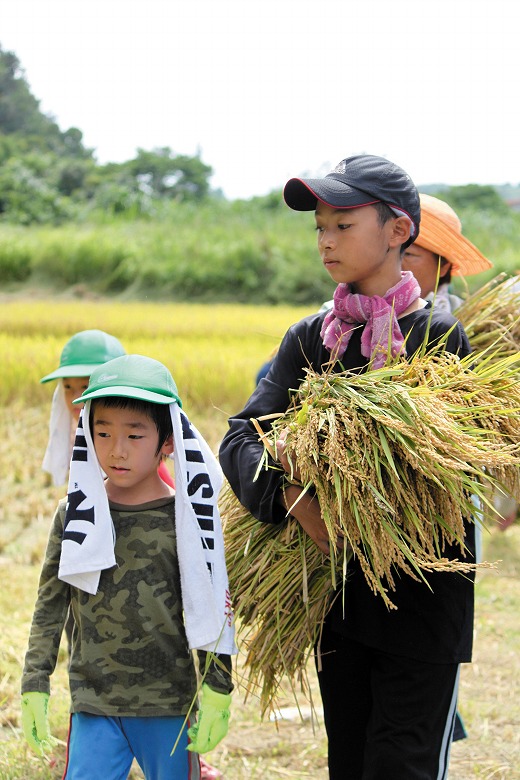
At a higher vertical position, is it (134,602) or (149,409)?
(149,409)

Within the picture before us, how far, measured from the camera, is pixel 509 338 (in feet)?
9.02

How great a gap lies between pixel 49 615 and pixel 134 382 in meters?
0.58

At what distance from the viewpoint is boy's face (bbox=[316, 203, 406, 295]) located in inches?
85.7

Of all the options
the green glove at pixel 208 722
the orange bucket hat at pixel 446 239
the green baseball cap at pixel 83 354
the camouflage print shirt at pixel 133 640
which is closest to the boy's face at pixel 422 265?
the orange bucket hat at pixel 446 239

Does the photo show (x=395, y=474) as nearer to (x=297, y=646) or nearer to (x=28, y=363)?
(x=297, y=646)

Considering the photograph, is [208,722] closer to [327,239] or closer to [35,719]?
[35,719]

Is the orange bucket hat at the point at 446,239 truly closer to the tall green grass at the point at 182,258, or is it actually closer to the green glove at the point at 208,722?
the green glove at the point at 208,722

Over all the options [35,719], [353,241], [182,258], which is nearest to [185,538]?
[35,719]

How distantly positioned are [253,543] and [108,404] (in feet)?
1.57

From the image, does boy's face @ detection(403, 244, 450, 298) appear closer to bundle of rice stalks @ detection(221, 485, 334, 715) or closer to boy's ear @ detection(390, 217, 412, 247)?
boy's ear @ detection(390, 217, 412, 247)

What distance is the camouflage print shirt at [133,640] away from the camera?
2.23 m

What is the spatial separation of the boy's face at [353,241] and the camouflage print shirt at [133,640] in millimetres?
704

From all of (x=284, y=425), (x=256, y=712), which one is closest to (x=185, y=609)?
(x=284, y=425)

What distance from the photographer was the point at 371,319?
7.18 ft
